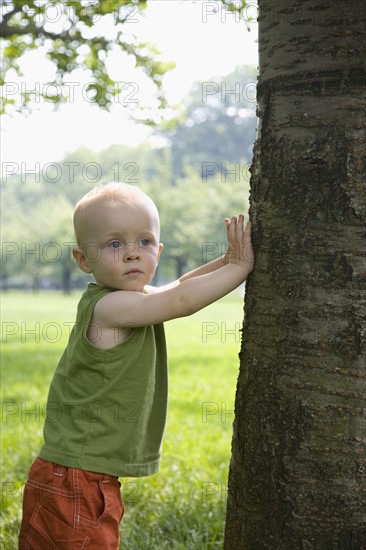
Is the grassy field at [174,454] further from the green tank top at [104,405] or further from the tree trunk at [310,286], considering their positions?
the tree trunk at [310,286]

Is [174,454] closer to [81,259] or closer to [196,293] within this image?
[81,259]

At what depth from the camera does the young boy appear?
2.10 meters

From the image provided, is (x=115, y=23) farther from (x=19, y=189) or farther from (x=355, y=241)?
(x=19, y=189)

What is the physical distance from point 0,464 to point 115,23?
3157 millimetres

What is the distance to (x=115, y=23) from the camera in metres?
4.98

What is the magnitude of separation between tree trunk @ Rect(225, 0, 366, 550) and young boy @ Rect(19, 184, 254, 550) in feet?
0.66

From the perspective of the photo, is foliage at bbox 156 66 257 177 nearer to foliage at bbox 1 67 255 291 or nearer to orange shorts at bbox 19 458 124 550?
foliage at bbox 1 67 255 291

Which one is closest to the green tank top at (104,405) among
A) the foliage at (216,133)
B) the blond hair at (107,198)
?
the blond hair at (107,198)

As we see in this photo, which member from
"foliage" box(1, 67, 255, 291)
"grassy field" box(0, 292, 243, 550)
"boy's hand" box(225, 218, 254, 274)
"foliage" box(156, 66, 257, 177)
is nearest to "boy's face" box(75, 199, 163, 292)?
"boy's hand" box(225, 218, 254, 274)

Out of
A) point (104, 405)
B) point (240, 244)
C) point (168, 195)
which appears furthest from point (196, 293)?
point (168, 195)

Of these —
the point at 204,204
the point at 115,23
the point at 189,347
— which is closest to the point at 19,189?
the point at 204,204

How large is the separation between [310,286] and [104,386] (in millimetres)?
728

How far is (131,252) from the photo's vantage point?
2.13m

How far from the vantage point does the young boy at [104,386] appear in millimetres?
2102
